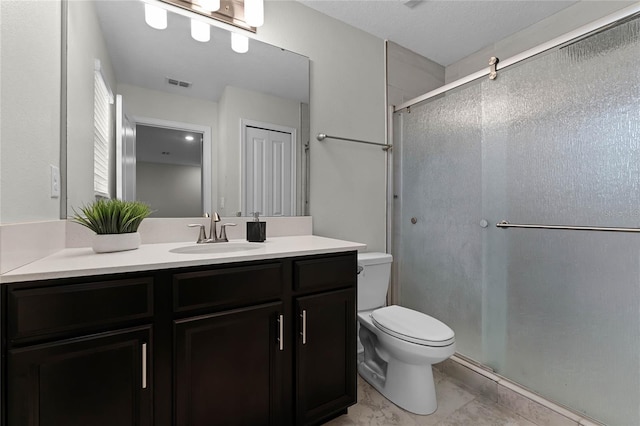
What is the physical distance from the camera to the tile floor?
141 centimetres

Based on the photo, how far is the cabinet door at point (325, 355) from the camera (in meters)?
1.20

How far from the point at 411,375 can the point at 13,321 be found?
1593 mm

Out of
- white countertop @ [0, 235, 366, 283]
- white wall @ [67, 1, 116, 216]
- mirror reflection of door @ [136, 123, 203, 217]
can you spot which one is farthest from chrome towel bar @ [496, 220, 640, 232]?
white wall @ [67, 1, 116, 216]

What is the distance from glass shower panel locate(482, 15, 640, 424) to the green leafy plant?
1.88 metres

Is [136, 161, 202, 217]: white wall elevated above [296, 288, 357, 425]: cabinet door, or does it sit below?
above

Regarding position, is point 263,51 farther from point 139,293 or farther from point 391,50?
point 139,293

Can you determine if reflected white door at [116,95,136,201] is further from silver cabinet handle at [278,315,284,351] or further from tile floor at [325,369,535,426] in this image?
tile floor at [325,369,535,426]

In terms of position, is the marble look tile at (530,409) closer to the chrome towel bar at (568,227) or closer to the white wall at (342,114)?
the chrome towel bar at (568,227)

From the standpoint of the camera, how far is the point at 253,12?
1553mm

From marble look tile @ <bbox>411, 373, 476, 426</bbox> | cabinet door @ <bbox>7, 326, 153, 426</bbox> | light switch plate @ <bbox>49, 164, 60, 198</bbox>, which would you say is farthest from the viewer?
marble look tile @ <bbox>411, 373, 476, 426</bbox>

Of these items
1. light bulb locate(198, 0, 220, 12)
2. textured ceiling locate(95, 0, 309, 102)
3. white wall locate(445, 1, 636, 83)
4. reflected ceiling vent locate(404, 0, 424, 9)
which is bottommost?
textured ceiling locate(95, 0, 309, 102)

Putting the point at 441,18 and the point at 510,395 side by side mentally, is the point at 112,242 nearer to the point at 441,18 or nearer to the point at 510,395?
the point at 510,395

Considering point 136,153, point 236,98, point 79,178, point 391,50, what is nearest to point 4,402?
point 79,178

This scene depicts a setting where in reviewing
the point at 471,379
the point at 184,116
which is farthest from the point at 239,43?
the point at 471,379
